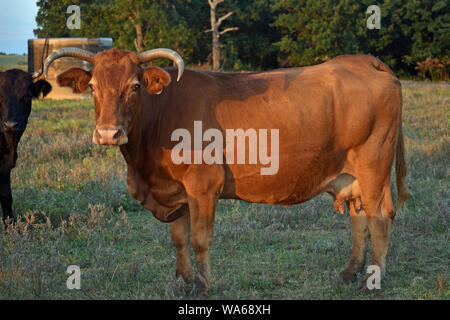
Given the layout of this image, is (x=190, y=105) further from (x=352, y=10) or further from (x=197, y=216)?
(x=352, y=10)

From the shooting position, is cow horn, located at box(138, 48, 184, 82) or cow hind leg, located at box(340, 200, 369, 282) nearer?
cow horn, located at box(138, 48, 184, 82)

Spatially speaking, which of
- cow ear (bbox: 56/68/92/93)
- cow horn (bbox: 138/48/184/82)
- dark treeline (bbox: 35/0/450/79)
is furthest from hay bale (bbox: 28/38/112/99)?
cow horn (bbox: 138/48/184/82)

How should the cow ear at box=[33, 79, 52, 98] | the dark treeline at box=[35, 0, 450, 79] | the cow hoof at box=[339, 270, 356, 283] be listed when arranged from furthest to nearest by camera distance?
the dark treeline at box=[35, 0, 450, 79] → the cow ear at box=[33, 79, 52, 98] → the cow hoof at box=[339, 270, 356, 283]

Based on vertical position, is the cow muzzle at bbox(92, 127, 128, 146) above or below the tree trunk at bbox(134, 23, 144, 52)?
below

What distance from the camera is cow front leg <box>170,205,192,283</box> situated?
16.9ft

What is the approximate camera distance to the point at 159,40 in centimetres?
2912

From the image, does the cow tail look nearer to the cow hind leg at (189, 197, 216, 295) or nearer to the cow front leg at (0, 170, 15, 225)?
the cow hind leg at (189, 197, 216, 295)

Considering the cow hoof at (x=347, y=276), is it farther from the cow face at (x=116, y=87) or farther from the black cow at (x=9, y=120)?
the black cow at (x=9, y=120)

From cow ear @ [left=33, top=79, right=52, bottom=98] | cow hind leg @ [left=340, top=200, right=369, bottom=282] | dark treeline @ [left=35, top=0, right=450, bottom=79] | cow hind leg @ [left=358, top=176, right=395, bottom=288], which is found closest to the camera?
cow hind leg @ [left=358, top=176, right=395, bottom=288]

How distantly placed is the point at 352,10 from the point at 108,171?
2814cm

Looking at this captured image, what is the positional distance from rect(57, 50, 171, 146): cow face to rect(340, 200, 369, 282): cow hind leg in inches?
95.8

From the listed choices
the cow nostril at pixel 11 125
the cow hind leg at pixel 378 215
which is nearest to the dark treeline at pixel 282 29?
the cow nostril at pixel 11 125

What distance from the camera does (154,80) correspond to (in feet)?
14.6

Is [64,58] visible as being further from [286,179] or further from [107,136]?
[107,136]
